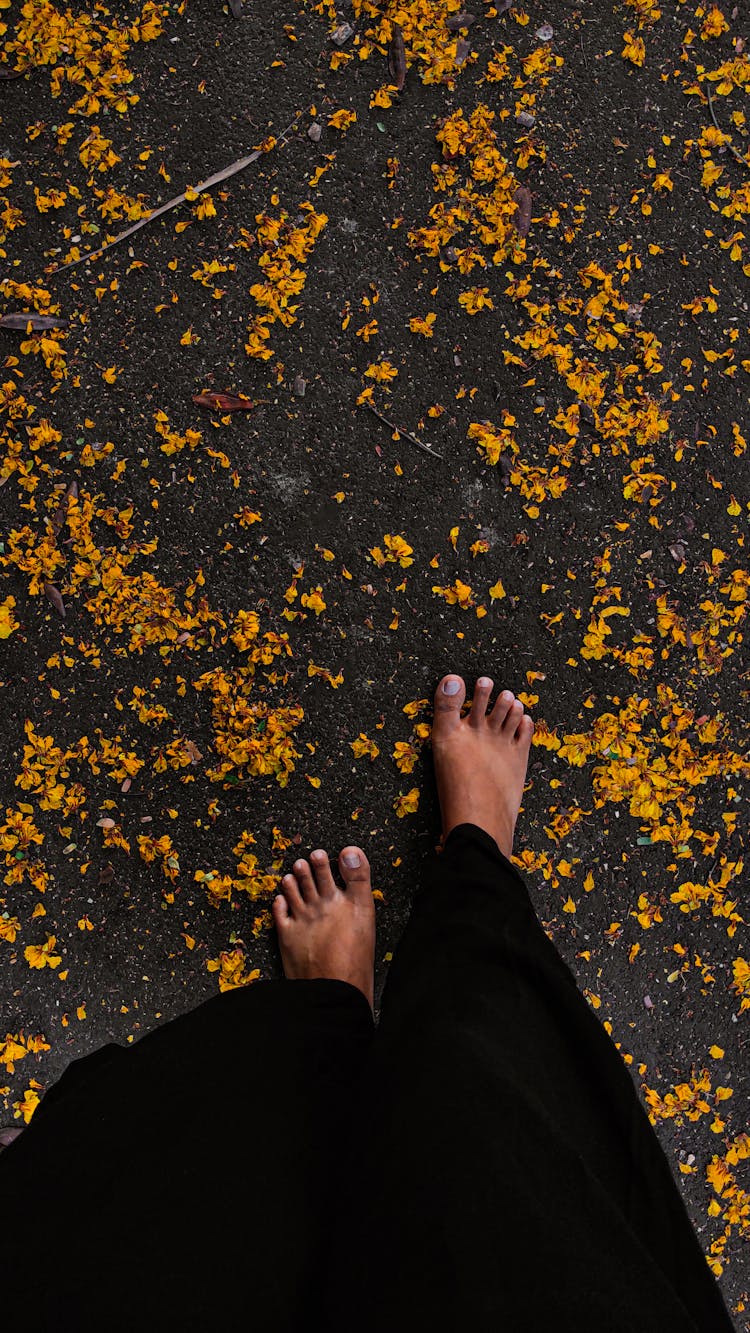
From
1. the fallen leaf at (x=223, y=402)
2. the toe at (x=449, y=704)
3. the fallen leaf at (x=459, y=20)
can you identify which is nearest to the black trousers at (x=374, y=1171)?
the toe at (x=449, y=704)

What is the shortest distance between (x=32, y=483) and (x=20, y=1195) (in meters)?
1.33

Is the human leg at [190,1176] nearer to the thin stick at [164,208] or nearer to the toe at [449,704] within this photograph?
the toe at [449,704]

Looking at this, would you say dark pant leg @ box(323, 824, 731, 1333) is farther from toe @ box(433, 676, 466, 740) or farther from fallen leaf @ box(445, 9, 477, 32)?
fallen leaf @ box(445, 9, 477, 32)

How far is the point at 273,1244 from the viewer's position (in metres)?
1.21

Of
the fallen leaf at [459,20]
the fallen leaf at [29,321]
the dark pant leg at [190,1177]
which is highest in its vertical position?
the fallen leaf at [459,20]

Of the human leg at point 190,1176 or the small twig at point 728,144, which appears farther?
the small twig at point 728,144

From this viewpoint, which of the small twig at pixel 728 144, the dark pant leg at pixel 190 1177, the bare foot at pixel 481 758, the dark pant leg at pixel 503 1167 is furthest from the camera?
the small twig at pixel 728 144

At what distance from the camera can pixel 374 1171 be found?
1.15 m

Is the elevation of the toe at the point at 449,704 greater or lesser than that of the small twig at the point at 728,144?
lesser

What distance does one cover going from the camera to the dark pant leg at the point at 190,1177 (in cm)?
112

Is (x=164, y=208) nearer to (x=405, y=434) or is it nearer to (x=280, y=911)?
(x=405, y=434)

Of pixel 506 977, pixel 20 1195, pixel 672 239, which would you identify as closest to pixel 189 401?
pixel 672 239

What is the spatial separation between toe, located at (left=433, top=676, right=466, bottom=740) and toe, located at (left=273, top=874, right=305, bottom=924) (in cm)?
46

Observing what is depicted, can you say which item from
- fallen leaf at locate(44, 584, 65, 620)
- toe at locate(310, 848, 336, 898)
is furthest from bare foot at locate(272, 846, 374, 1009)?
fallen leaf at locate(44, 584, 65, 620)
